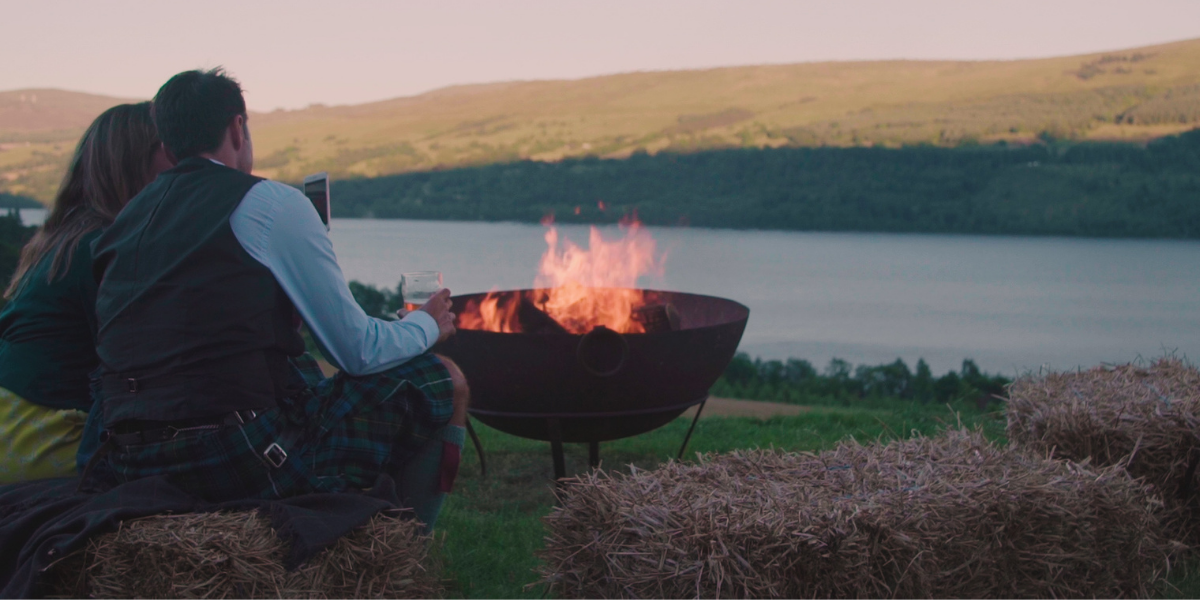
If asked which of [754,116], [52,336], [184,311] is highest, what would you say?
[754,116]

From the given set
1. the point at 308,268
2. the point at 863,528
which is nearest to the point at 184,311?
the point at 308,268

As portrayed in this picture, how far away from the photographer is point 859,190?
31.6ft

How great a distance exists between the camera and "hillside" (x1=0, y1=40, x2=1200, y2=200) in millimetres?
10117

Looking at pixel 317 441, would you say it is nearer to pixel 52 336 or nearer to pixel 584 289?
pixel 52 336

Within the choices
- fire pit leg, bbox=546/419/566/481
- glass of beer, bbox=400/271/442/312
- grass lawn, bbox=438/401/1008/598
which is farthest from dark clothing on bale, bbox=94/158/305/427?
fire pit leg, bbox=546/419/566/481

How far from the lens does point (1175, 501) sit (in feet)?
9.77

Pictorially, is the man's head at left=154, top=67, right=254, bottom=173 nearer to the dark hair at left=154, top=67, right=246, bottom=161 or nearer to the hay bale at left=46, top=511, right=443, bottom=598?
the dark hair at left=154, top=67, right=246, bottom=161

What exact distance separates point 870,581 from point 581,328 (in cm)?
209

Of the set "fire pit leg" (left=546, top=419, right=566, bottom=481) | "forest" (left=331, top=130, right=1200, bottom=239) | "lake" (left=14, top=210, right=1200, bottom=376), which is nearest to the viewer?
"fire pit leg" (left=546, top=419, right=566, bottom=481)

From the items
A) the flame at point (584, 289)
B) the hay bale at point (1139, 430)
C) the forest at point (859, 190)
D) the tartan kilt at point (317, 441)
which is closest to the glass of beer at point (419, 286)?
the tartan kilt at point (317, 441)

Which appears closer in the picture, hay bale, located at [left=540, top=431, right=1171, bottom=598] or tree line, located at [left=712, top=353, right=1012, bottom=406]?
hay bale, located at [left=540, top=431, right=1171, bottom=598]

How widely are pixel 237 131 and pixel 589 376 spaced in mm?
1571

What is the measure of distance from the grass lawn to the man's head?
146cm

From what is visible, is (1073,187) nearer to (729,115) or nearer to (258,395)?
(729,115)
